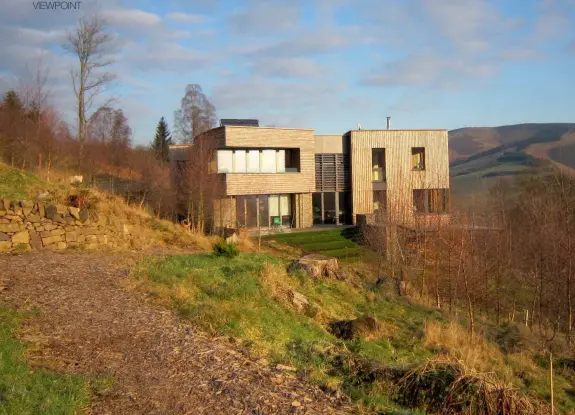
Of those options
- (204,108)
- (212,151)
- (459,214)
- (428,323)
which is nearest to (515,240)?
(459,214)

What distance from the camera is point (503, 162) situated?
4272cm

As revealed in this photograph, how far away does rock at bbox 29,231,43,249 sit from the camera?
13953 mm

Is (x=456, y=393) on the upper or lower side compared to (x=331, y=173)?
lower

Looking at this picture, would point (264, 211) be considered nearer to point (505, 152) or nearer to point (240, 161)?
point (240, 161)

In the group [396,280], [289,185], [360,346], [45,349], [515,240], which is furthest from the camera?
[289,185]

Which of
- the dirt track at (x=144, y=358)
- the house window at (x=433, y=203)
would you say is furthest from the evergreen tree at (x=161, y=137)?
the dirt track at (x=144, y=358)

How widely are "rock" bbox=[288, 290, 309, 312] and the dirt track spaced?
3311mm

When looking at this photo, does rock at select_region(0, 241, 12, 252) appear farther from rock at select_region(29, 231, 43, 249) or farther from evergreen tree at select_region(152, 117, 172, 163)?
evergreen tree at select_region(152, 117, 172, 163)

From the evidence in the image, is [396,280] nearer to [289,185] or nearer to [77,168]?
[289,185]

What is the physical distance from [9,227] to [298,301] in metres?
7.77

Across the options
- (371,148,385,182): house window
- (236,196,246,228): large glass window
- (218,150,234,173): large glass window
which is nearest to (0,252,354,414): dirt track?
(218,150,234,173): large glass window

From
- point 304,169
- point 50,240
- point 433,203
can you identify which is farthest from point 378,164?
point 50,240

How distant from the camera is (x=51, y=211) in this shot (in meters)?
14.6

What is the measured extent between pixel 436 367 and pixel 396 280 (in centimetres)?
1155
